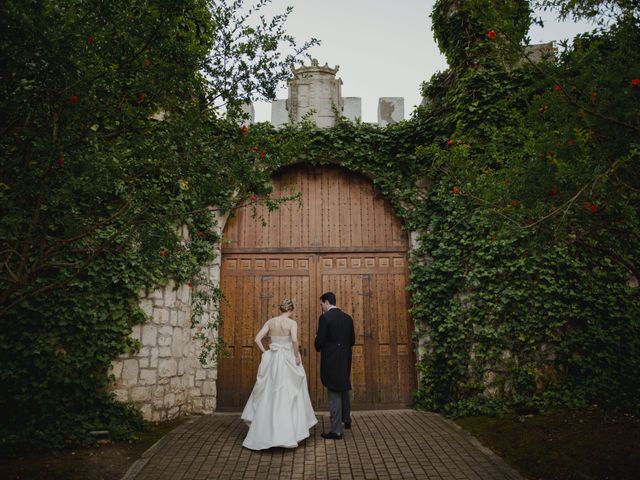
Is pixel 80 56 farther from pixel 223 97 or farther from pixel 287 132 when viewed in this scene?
pixel 287 132

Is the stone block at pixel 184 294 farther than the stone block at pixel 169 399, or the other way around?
the stone block at pixel 184 294

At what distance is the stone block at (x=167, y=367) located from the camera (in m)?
5.72

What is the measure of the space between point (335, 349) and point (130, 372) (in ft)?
8.47

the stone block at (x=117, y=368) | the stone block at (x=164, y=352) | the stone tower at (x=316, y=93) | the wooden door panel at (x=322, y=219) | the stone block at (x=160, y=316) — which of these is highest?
the stone tower at (x=316, y=93)

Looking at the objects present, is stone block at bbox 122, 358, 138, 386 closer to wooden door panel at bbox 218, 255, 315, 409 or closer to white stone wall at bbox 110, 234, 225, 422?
white stone wall at bbox 110, 234, 225, 422

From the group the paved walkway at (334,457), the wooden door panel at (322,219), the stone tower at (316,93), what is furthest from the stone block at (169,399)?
the stone tower at (316,93)

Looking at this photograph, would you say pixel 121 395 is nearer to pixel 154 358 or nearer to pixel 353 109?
pixel 154 358

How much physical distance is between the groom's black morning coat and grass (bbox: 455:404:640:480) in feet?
5.58

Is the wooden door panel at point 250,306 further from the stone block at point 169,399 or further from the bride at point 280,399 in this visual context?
the bride at point 280,399

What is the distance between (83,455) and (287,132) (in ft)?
16.7

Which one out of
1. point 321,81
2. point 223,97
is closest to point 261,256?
point 321,81

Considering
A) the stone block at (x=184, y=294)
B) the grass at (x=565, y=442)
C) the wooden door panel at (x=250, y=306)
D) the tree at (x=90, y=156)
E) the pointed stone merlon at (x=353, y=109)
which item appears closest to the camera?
the tree at (x=90, y=156)

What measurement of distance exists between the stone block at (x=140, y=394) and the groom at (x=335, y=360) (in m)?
2.28

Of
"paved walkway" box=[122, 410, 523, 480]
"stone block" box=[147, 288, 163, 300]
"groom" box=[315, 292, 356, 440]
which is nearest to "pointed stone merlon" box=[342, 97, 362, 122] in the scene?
"groom" box=[315, 292, 356, 440]
